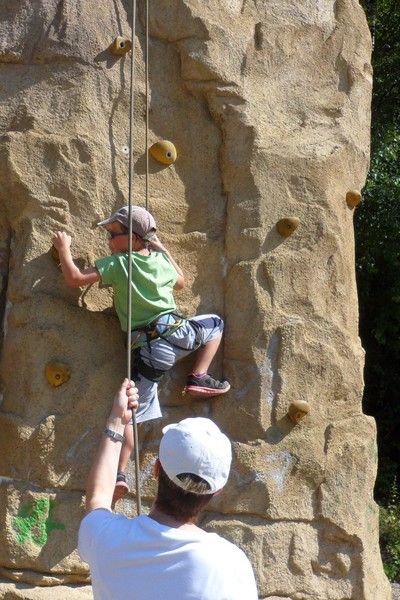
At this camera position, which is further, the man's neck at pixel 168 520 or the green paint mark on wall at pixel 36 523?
the green paint mark on wall at pixel 36 523

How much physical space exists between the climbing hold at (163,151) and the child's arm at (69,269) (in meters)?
0.59

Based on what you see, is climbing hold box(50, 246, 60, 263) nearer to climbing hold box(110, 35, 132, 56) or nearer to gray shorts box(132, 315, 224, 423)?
gray shorts box(132, 315, 224, 423)

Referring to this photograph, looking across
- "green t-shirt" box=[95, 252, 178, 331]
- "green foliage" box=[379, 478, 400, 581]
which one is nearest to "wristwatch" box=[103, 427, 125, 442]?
"green t-shirt" box=[95, 252, 178, 331]

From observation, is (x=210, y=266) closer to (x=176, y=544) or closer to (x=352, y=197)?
(x=352, y=197)

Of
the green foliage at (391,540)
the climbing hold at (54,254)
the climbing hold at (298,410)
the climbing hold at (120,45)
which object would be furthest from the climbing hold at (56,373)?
the green foliage at (391,540)

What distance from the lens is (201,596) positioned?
2.08 metres

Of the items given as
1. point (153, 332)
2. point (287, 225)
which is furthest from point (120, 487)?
point (287, 225)

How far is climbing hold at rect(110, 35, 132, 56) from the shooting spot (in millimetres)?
4191

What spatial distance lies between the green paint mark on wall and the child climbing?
281mm

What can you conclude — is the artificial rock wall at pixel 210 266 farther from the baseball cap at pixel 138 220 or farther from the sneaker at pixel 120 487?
the baseball cap at pixel 138 220

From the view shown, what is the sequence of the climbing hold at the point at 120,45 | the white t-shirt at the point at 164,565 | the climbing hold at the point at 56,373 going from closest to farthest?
the white t-shirt at the point at 164,565
the climbing hold at the point at 56,373
the climbing hold at the point at 120,45

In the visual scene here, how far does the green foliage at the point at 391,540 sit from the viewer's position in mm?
6410

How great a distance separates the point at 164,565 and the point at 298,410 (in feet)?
7.04

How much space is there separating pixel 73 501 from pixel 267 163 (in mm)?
1670
